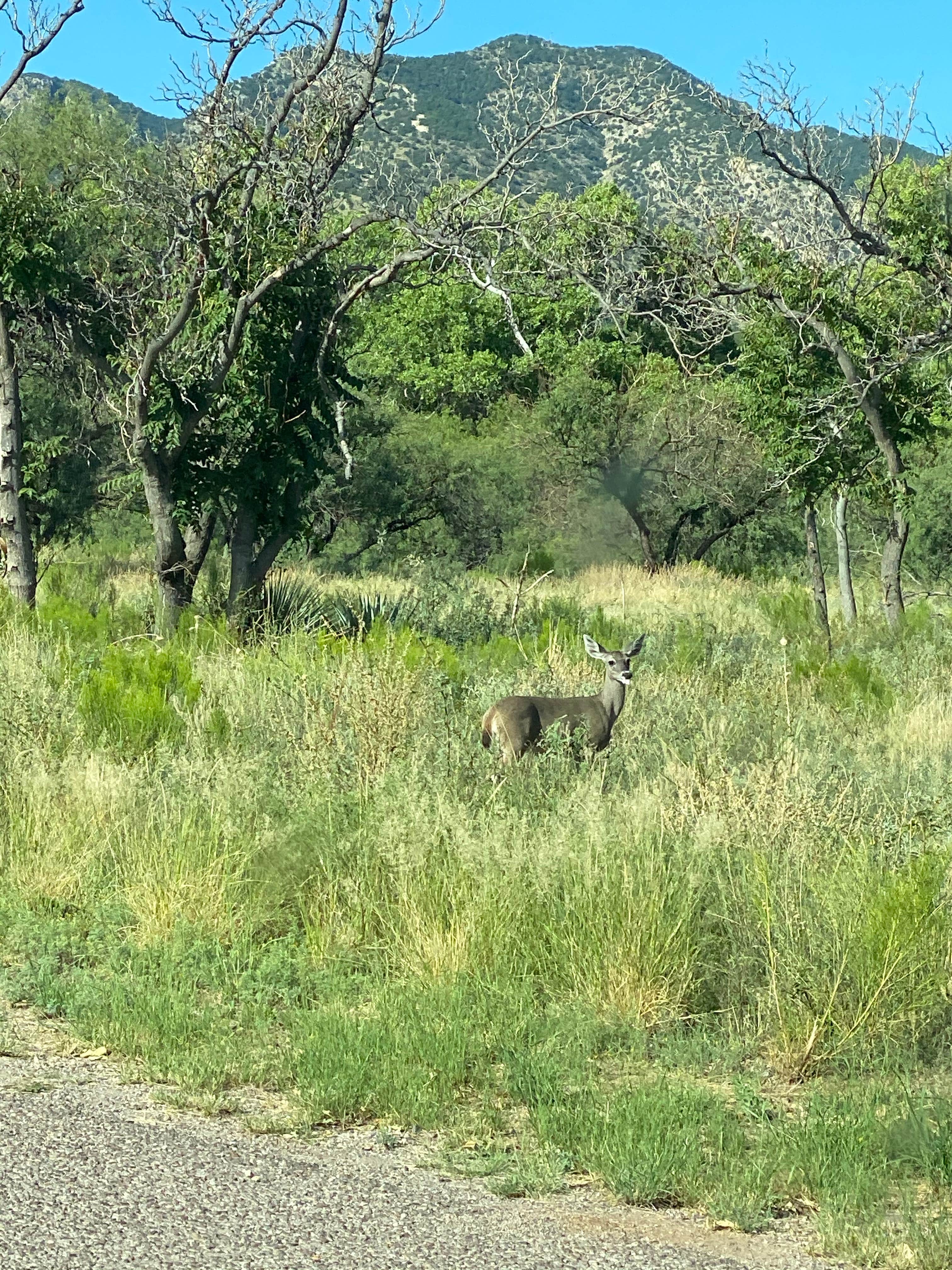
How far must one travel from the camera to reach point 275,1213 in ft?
12.6

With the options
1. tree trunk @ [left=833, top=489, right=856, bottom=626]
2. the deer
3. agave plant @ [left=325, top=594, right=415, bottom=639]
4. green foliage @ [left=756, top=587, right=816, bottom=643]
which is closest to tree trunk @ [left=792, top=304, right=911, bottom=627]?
green foliage @ [left=756, top=587, right=816, bottom=643]

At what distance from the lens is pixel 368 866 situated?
251 inches

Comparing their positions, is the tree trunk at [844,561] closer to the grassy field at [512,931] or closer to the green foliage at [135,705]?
the grassy field at [512,931]

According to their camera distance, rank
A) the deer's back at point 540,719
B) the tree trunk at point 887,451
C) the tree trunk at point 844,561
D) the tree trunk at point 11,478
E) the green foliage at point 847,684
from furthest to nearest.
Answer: the tree trunk at point 844,561, the tree trunk at point 887,451, the tree trunk at point 11,478, the green foliage at point 847,684, the deer's back at point 540,719

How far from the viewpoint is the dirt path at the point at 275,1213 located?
358cm

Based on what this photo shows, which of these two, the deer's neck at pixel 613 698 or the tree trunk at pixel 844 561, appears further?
the tree trunk at pixel 844 561

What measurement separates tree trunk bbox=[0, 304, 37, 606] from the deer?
6864 mm

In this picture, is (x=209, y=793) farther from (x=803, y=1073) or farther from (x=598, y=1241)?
(x=598, y=1241)

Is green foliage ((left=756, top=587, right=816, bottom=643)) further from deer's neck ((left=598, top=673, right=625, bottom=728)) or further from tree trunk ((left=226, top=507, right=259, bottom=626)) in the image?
deer's neck ((left=598, top=673, right=625, bottom=728))

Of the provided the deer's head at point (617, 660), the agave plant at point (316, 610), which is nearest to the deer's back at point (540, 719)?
the deer's head at point (617, 660)

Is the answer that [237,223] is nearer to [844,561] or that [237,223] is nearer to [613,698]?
[613,698]

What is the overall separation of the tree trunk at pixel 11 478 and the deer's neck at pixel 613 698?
7.04m

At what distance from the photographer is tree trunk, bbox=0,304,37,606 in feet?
47.1

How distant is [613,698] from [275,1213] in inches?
228
